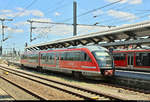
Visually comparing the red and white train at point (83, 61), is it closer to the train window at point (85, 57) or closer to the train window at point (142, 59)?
the train window at point (85, 57)

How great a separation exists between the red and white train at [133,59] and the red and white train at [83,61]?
646 centimetres

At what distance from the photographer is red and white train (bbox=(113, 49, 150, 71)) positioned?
19.9 metres

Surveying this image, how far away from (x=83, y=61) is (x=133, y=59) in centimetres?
823

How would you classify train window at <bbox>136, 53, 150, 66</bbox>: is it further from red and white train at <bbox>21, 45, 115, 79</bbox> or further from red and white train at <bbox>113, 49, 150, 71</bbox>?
red and white train at <bbox>21, 45, 115, 79</bbox>

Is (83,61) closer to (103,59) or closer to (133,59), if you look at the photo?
(103,59)

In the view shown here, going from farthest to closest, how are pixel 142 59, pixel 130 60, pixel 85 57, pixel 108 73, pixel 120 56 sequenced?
pixel 120 56
pixel 130 60
pixel 142 59
pixel 85 57
pixel 108 73

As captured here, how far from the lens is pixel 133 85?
12.7 metres

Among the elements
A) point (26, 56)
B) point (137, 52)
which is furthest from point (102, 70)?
point (26, 56)

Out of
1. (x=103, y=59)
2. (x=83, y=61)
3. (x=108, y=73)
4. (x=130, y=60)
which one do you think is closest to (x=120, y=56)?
(x=130, y=60)

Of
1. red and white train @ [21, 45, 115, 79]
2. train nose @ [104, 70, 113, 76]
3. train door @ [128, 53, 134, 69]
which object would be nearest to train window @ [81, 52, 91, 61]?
red and white train @ [21, 45, 115, 79]

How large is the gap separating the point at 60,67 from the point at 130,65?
8.18m

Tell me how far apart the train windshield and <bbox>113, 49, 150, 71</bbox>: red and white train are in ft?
21.6

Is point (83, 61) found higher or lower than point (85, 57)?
lower

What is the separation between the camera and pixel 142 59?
20250mm
